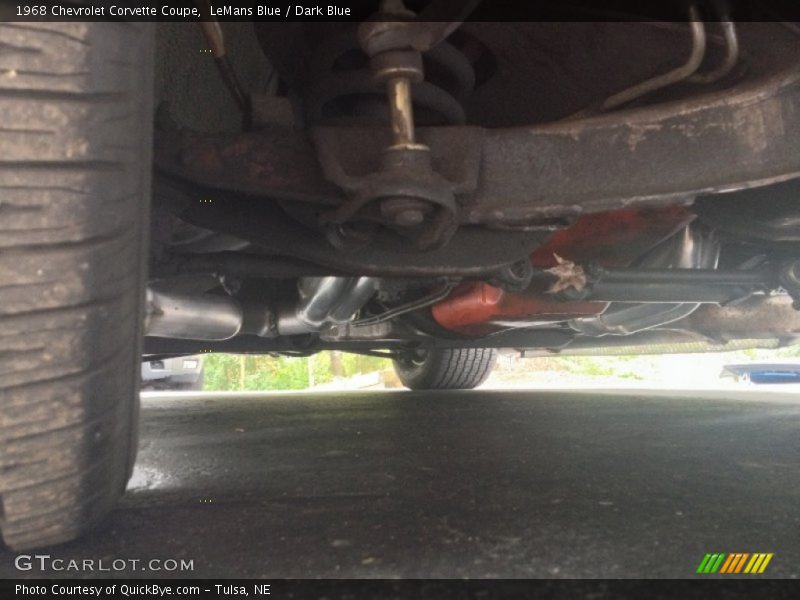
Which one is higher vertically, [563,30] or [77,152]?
[563,30]

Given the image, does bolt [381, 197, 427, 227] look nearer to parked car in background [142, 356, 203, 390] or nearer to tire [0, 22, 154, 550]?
tire [0, 22, 154, 550]

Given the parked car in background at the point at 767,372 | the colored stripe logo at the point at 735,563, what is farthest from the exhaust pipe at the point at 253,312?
the parked car in background at the point at 767,372

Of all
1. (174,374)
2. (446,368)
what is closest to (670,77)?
(446,368)

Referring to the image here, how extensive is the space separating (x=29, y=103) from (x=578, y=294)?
1.00 meters

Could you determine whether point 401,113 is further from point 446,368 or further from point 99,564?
point 446,368

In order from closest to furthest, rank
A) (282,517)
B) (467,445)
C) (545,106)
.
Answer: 1. (282,517)
2. (545,106)
3. (467,445)

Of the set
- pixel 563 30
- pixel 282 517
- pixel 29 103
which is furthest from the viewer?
pixel 563 30

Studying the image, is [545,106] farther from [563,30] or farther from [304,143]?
[304,143]

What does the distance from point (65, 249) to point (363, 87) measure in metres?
0.41

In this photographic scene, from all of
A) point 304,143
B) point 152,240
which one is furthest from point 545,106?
point 152,240

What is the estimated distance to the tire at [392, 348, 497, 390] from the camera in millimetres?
3047

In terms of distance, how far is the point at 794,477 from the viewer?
88cm

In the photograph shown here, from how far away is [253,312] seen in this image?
157 centimetres

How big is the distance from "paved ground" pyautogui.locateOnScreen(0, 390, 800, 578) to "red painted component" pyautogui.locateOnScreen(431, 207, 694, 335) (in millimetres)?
267
